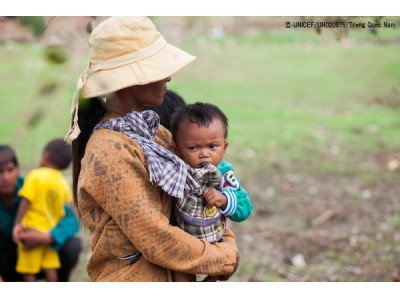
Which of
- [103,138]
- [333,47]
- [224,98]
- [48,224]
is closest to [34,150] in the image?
[224,98]

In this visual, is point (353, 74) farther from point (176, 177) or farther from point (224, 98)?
point (176, 177)

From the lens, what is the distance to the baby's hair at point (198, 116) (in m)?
2.83

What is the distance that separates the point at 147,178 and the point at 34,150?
18.8 feet

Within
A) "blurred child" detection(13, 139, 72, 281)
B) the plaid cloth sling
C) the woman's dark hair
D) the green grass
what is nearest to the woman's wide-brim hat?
the woman's dark hair

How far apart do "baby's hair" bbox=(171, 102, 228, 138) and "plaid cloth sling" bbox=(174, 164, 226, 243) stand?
0.19 m

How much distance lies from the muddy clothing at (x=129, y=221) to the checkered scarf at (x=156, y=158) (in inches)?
1.3

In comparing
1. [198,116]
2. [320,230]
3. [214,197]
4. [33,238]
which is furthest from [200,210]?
[320,230]

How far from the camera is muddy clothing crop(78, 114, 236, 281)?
2.59 m

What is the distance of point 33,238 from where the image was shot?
14.4 feet

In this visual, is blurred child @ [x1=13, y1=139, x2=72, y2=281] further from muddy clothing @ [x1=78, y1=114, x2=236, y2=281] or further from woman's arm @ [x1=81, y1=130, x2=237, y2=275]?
woman's arm @ [x1=81, y1=130, x2=237, y2=275]

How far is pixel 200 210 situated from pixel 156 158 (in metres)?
0.28

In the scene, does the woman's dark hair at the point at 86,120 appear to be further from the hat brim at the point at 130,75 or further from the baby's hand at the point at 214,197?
the baby's hand at the point at 214,197

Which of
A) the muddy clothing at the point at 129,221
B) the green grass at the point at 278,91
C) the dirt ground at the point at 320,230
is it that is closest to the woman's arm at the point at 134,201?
the muddy clothing at the point at 129,221
